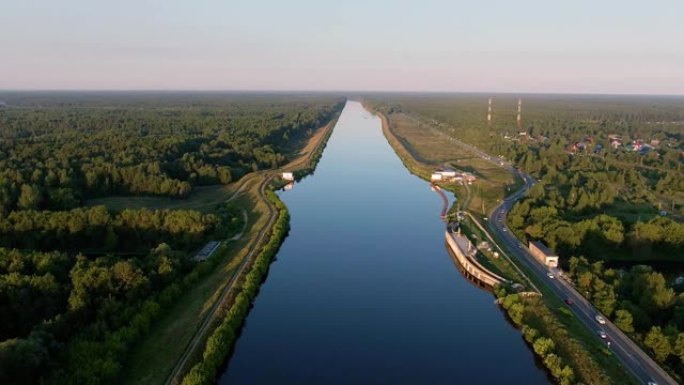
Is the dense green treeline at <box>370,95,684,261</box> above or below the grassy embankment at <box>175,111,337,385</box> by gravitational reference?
above

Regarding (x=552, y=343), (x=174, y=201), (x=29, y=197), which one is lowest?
(x=552, y=343)

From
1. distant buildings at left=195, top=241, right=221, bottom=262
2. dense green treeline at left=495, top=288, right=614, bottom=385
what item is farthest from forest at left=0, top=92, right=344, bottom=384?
dense green treeline at left=495, top=288, right=614, bottom=385

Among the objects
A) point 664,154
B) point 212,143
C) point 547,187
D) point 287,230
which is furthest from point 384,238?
point 664,154

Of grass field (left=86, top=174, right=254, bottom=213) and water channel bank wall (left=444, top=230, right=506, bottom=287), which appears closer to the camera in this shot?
water channel bank wall (left=444, top=230, right=506, bottom=287)

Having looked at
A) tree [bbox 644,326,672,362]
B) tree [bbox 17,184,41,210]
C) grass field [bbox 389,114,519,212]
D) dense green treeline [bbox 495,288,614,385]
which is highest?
tree [bbox 17,184,41,210]

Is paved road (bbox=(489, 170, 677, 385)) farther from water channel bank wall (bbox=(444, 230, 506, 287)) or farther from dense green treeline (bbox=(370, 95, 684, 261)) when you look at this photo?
water channel bank wall (bbox=(444, 230, 506, 287))

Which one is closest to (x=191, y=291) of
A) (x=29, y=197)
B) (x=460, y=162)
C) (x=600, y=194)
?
(x=29, y=197)

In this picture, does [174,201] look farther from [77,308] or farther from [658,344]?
[658,344]
